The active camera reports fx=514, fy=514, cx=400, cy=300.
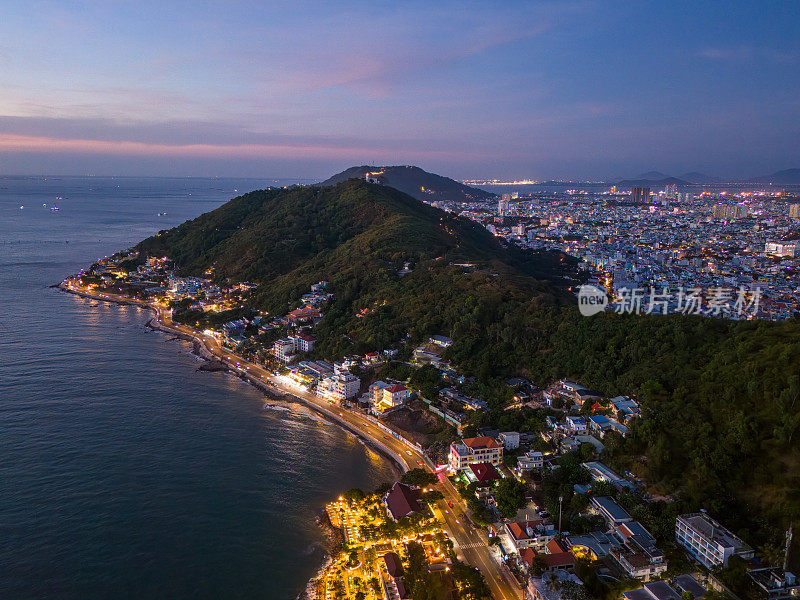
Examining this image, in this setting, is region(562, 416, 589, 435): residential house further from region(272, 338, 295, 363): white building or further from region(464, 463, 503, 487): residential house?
region(272, 338, 295, 363): white building

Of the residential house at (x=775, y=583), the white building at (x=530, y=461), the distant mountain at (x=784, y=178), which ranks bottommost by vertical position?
the white building at (x=530, y=461)

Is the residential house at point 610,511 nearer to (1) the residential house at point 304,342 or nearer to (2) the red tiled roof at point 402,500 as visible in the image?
(2) the red tiled roof at point 402,500

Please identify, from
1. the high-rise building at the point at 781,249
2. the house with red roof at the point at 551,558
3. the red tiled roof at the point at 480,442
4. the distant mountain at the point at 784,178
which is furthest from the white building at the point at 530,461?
the distant mountain at the point at 784,178

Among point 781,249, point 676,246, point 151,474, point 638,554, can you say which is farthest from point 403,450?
point 781,249

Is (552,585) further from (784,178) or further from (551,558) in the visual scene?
(784,178)

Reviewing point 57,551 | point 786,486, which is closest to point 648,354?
point 786,486

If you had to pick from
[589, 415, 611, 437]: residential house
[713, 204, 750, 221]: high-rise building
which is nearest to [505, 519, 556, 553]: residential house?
[589, 415, 611, 437]: residential house
